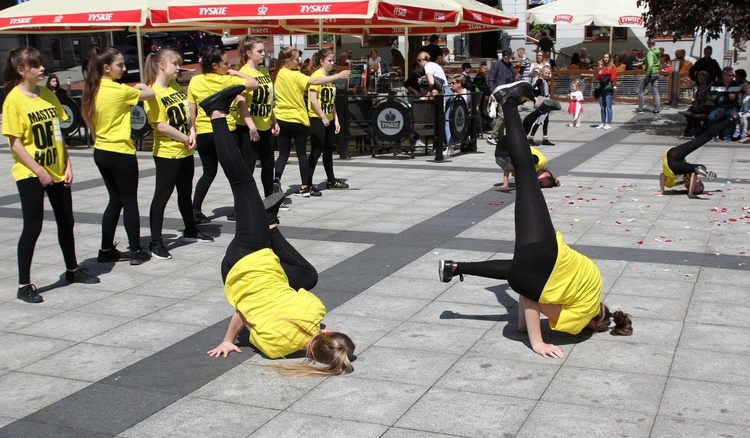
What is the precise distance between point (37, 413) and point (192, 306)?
1954 millimetres

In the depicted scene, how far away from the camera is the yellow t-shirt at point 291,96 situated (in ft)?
34.1

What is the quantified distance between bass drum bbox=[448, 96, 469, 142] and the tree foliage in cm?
539

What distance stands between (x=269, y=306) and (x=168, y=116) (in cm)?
334

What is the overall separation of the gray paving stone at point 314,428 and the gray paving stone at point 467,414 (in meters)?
0.18

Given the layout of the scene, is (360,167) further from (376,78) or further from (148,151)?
(376,78)

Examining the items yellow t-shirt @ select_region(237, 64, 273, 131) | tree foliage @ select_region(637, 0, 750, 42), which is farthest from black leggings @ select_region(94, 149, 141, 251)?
tree foliage @ select_region(637, 0, 750, 42)

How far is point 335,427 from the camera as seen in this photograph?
A: 13.9 feet

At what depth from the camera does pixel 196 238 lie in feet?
28.0

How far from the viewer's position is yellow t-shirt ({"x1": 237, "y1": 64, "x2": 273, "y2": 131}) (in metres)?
9.40

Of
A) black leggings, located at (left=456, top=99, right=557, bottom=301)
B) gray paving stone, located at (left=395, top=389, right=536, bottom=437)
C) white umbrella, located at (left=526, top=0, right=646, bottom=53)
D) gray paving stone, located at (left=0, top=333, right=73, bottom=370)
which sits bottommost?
gray paving stone, located at (left=395, top=389, right=536, bottom=437)

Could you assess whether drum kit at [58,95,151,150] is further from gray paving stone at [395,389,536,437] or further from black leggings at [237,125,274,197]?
gray paving stone at [395,389,536,437]

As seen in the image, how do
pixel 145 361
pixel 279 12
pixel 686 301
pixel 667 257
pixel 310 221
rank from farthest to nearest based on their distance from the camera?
pixel 279 12 < pixel 310 221 < pixel 667 257 < pixel 686 301 < pixel 145 361

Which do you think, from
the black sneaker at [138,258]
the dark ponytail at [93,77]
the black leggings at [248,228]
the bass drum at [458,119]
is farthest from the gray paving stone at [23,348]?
the bass drum at [458,119]

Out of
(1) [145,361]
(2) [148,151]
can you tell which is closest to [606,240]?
(1) [145,361]
